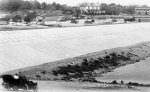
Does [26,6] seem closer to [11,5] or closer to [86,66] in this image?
[11,5]

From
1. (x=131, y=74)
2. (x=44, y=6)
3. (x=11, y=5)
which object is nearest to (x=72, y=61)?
(x=131, y=74)

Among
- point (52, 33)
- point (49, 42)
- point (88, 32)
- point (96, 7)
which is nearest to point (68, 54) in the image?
point (49, 42)

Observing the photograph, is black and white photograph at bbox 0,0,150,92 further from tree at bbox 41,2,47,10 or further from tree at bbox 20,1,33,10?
tree at bbox 41,2,47,10

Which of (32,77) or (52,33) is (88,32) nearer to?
(52,33)

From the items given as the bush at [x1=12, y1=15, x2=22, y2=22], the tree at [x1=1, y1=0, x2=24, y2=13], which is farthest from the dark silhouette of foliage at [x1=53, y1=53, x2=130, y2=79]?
the tree at [x1=1, y1=0, x2=24, y2=13]

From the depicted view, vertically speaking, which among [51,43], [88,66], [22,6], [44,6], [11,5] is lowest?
[88,66]

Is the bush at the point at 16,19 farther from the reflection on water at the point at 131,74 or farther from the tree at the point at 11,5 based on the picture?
the reflection on water at the point at 131,74

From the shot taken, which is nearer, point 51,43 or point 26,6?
point 51,43
